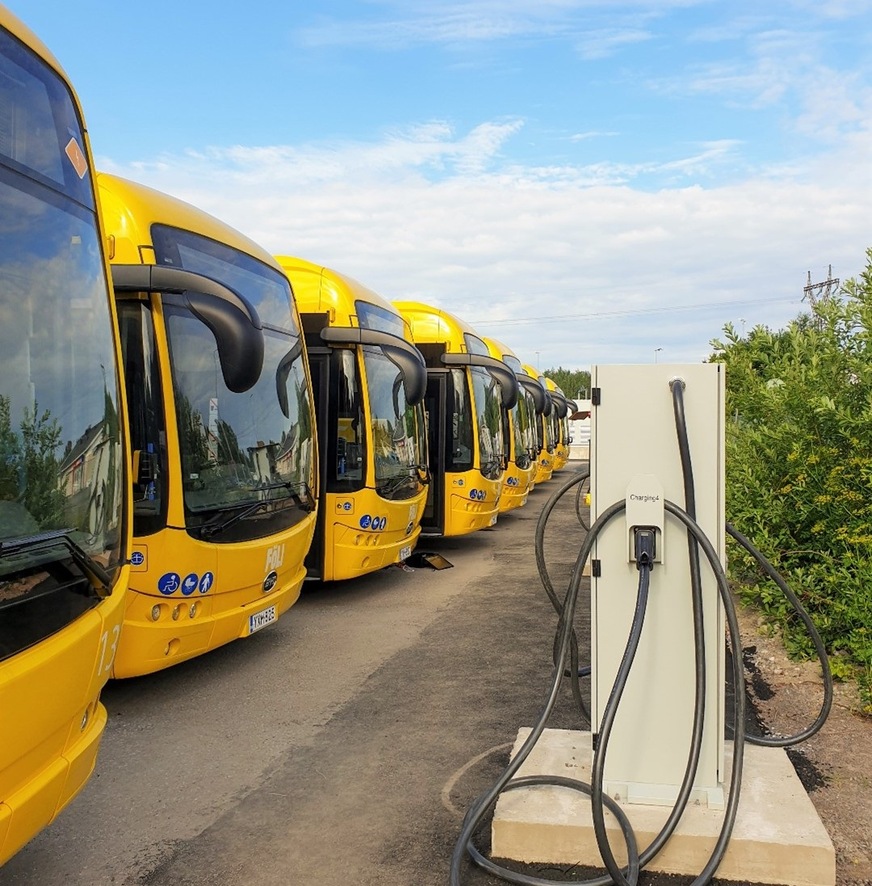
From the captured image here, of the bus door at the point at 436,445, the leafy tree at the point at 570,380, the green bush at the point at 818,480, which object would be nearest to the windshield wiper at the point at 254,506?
the green bush at the point at 818,480

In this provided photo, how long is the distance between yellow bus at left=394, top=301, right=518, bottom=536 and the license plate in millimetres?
5918

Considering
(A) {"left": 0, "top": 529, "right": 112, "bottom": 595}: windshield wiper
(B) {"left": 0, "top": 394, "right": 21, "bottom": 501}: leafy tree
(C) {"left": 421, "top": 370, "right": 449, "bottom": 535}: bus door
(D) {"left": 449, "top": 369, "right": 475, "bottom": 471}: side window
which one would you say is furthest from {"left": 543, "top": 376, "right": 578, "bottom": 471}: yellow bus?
(B) {"left": 0, "top": 394, "right": 21, "bottom": 501}: leafy tree

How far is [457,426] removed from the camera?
13.3 metres

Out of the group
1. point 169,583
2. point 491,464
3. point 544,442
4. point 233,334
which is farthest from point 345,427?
point 544,442

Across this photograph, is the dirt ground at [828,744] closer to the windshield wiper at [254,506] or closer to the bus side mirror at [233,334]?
the bus side mirror at [233,334]

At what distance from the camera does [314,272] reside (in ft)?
31.5

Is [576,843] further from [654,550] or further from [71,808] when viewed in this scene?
[71,808]

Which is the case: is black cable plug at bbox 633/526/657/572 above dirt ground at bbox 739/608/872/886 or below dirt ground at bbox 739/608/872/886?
above

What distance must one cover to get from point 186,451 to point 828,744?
398cm

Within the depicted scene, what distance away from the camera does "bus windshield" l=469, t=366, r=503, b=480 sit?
13633mm

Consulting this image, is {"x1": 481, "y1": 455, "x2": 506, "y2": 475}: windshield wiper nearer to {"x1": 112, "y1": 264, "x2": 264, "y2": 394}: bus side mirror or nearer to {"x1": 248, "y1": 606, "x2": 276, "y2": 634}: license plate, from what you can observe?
{"x1": 248, "y1": 606, "x2": 276, "y2": 634}: license plate

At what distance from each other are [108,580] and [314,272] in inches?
253

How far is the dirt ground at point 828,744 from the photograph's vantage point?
403cm

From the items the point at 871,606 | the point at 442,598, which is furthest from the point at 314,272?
the point at 871,606
